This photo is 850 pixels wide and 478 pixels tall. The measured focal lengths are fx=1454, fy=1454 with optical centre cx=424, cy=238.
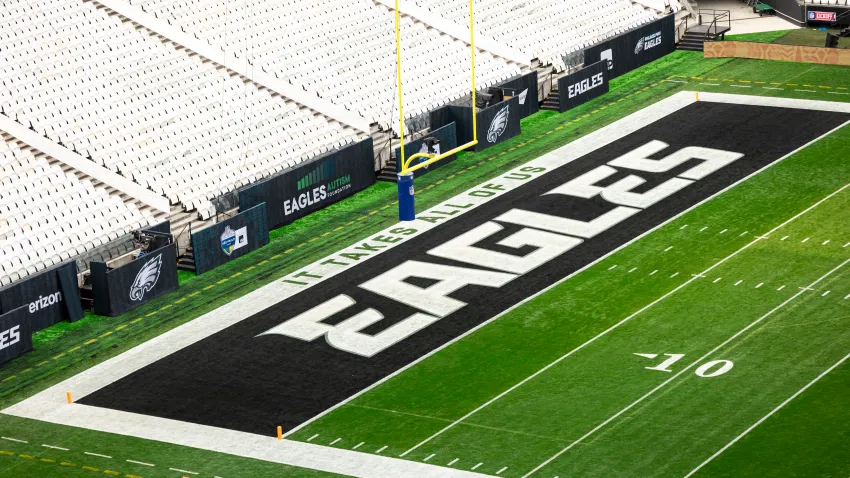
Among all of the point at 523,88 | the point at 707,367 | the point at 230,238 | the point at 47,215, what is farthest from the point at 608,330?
the point at 523,88

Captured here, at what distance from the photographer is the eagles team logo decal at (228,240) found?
38.3 m

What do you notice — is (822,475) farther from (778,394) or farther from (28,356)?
(28,356)

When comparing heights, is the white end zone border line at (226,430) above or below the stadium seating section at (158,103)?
below

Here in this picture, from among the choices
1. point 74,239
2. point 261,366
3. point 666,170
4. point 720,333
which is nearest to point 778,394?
point 720,333

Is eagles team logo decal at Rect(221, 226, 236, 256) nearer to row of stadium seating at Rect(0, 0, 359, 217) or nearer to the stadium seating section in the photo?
row of stadium seating at Rect(0, 0, 359, 217)

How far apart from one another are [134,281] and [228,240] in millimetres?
3492

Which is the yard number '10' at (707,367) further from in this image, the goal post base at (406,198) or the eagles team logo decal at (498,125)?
the eagles team logo decal at (498,125)

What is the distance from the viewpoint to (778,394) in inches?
1175

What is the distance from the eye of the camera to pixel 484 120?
152ft

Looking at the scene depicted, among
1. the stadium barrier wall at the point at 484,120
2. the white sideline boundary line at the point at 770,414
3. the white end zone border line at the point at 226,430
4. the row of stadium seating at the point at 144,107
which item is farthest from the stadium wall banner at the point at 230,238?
the white sideline boundary line at the point at 770,414

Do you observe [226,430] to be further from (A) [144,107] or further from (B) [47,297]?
(A) [144,107]

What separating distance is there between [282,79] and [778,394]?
872 inches

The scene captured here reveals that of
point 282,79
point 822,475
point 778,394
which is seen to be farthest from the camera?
point 282,79

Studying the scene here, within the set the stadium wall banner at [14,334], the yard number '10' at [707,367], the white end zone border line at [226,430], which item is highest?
the stadium wall banner at [14,334]
